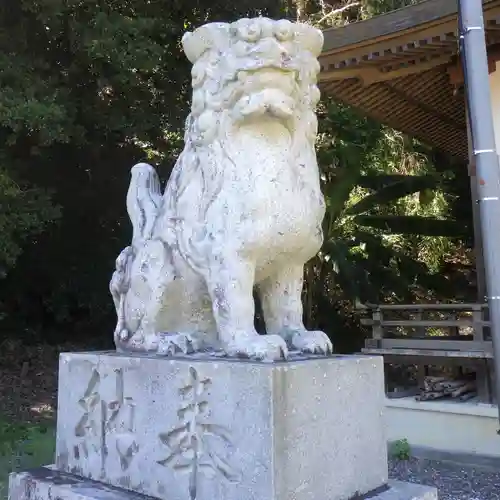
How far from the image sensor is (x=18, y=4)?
636 centimetres

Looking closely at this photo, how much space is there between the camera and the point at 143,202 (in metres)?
2.67

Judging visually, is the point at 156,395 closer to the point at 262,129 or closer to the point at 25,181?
the point at 262,129

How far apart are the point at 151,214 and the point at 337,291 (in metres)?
7.07

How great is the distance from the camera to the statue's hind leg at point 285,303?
7.79 ft

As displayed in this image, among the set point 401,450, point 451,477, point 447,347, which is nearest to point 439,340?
point 447,347

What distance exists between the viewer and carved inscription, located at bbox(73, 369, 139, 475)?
7.48 ft

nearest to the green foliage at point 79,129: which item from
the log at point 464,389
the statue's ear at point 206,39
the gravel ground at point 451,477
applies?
the statue's ear at point 206,39

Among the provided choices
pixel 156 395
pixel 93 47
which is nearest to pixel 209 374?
pixel 156 395

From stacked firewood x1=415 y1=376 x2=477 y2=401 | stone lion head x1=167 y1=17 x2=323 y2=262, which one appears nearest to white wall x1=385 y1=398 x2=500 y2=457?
stacked firewood x1=415 y1=376 x2=477 y2=401

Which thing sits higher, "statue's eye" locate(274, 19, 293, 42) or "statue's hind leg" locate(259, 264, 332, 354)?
"statue's eye" locate(274, 19, 293, 42)

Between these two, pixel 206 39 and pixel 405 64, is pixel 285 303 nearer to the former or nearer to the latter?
pixel 206 39

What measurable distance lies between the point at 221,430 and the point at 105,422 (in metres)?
0.56

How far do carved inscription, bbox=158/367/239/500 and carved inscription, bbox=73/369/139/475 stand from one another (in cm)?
19

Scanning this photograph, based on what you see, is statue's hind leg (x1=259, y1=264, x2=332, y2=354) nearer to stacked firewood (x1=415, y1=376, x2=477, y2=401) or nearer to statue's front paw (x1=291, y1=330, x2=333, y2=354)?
statue's front paw (x1=291, y1=330, x2=333, y2=354)
